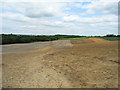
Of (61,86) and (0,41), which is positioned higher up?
(0,41)

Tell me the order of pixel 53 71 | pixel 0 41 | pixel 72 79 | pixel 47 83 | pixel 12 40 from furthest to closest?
pixel 12 40 → pixel 0 41 → pixel 53 71 → pixel 72 79 → pixel 47 83

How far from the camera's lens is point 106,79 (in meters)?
3.45

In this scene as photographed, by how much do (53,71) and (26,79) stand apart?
3.53 feet

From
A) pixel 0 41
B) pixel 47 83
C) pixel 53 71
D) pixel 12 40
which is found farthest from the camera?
pixel 12 40

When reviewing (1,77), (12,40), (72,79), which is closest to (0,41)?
(12,40)

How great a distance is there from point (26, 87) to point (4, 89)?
0.59 m

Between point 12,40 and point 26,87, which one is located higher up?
point 12,40

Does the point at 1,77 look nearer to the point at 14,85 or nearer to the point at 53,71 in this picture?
the point at 14,85

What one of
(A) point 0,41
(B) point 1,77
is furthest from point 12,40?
(B) point 1,77

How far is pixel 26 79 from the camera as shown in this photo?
3.57 meters

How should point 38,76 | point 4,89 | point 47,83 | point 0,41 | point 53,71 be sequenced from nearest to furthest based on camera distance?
point 4,89 → point 47,83 → point 38,76 → point 53,71 → point 0,41

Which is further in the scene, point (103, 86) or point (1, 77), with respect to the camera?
point (1, 77)

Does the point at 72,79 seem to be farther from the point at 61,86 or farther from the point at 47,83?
the point at 47,83

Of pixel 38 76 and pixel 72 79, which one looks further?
pixel 38 76
